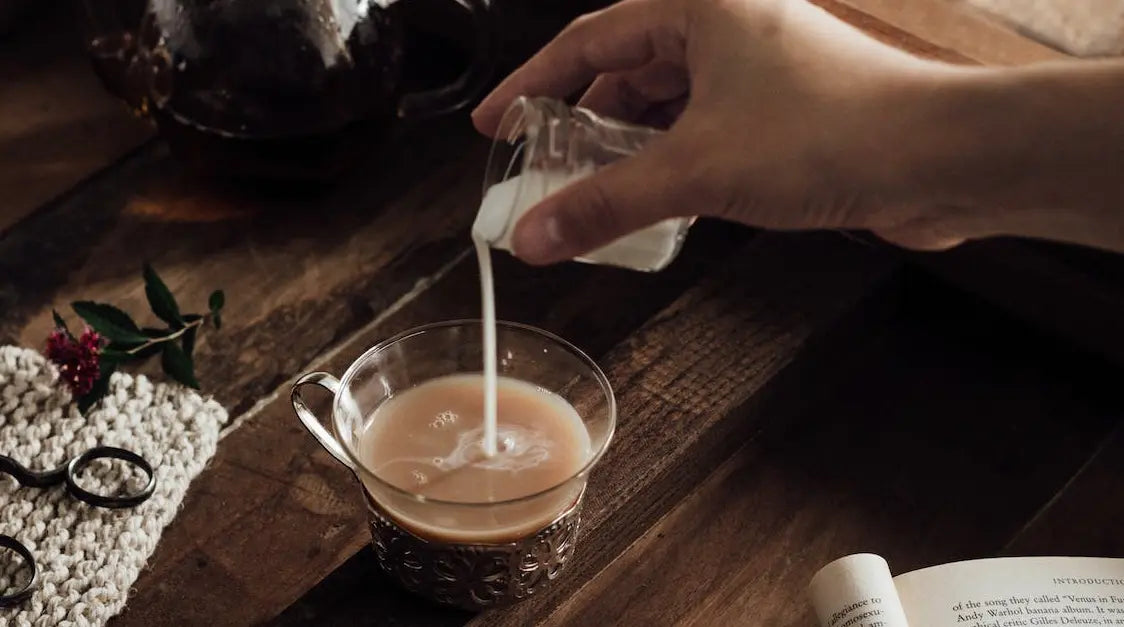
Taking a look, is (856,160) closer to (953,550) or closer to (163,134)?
(953,550)

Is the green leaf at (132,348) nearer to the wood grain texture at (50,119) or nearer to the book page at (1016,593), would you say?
the wood grain texture at (50,119)

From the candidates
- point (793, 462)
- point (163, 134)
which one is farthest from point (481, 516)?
point (163, 134)

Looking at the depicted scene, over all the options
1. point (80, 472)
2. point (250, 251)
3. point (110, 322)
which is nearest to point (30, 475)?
point (80, 472)

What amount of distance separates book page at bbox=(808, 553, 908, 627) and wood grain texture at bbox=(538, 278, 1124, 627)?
3cm

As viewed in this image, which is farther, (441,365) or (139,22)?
(139,22)

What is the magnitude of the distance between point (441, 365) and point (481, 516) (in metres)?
0.14

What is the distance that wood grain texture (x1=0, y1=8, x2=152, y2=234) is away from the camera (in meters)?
1.01

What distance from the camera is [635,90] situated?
76 cm

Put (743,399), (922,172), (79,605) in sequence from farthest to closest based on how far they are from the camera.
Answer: (743,399)
(79,605)
(922,172)

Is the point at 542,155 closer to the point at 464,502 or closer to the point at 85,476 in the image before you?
the point at 464,502

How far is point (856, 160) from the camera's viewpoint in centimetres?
58

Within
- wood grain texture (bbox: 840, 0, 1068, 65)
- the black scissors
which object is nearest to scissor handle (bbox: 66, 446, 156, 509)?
the black scissors

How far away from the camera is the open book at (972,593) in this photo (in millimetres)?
699

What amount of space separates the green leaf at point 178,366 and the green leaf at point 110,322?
2 cm
